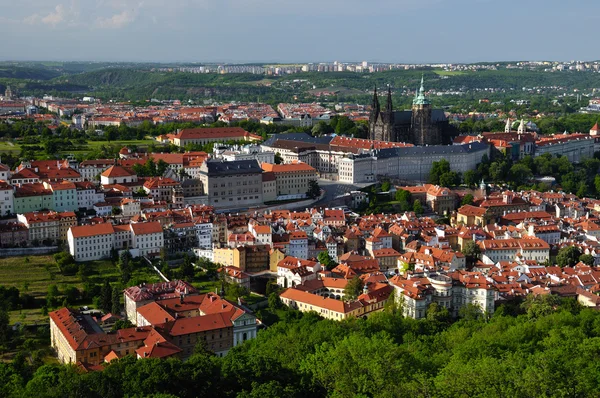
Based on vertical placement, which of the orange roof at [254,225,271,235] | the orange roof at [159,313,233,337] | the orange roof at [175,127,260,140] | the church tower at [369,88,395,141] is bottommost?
the orange roof at [159,313,233,337]

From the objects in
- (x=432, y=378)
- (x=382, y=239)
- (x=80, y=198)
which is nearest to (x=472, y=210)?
(x=382, y=239)

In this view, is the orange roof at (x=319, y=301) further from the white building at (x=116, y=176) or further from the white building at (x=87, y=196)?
the white building at (x=116, y=176)

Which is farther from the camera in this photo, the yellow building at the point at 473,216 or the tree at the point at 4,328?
the yellow building at the point at 473,216

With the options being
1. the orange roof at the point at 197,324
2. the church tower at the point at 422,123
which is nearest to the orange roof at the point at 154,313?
the orange roof at the point at 197,324

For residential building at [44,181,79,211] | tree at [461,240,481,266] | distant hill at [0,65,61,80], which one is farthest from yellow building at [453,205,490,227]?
distant hill at [0,65,61,80]

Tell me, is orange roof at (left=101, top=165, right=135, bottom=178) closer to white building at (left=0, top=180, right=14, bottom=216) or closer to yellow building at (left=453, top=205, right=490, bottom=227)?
white building at (left=0, top=180, right=14, bottom=216)

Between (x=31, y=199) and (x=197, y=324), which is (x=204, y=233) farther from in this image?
(x=197, y=324)

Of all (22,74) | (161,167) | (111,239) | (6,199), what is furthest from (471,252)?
(22,74)
